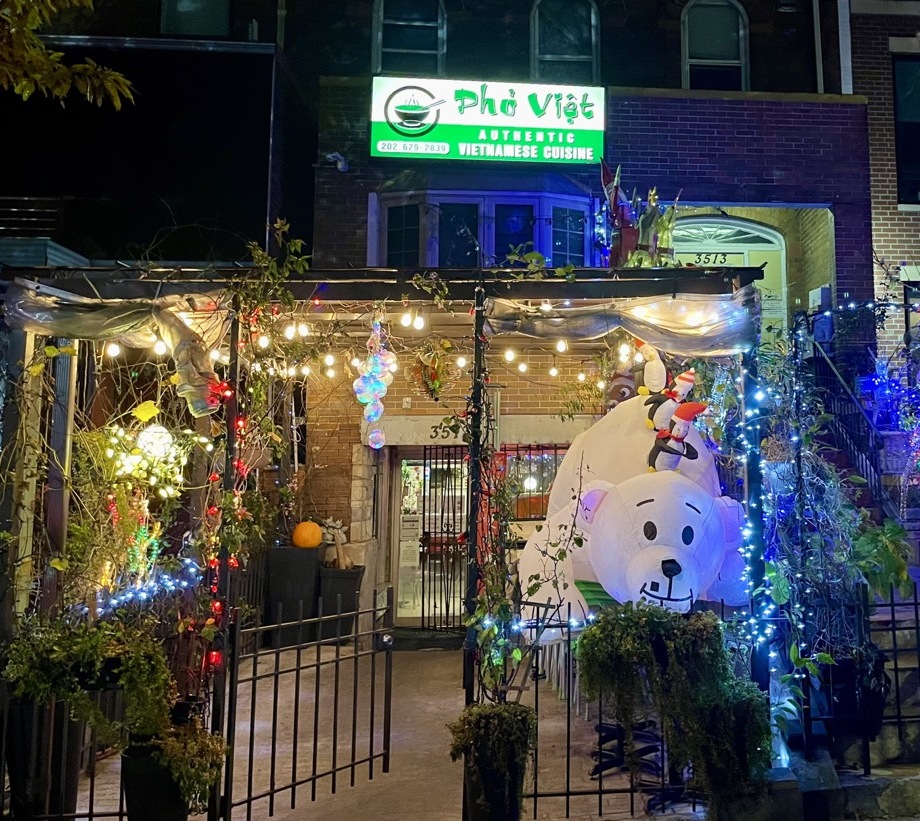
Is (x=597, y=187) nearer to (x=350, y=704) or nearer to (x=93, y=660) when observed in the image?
(x=350, y=704)

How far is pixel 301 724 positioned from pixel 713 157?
8.58 metres

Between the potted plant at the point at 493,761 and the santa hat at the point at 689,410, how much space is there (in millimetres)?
2917

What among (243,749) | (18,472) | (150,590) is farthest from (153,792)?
(18,472)

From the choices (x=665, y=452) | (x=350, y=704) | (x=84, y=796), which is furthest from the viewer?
(x=350, y=704)

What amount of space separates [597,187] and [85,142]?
6.88 meters

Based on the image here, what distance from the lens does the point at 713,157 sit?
10734mm

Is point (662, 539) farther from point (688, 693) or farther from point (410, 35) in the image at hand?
point (410, 35)

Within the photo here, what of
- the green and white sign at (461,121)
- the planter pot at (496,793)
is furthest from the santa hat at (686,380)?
the green and white sign at (461,121)

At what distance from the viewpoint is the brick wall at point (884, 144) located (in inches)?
427

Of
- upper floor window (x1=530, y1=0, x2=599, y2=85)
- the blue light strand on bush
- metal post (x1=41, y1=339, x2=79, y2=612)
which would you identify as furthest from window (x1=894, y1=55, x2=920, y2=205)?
metal post (x1=41, y1=339, x2=79, y2=612)

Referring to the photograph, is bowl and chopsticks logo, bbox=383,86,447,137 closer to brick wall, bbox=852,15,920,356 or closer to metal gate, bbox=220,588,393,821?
brick wall, bbox=852,15,920,356

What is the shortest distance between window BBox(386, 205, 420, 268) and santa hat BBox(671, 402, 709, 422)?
5011 mm

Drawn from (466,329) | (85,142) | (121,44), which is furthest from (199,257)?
(466,329)

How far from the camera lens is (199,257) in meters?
11.0
